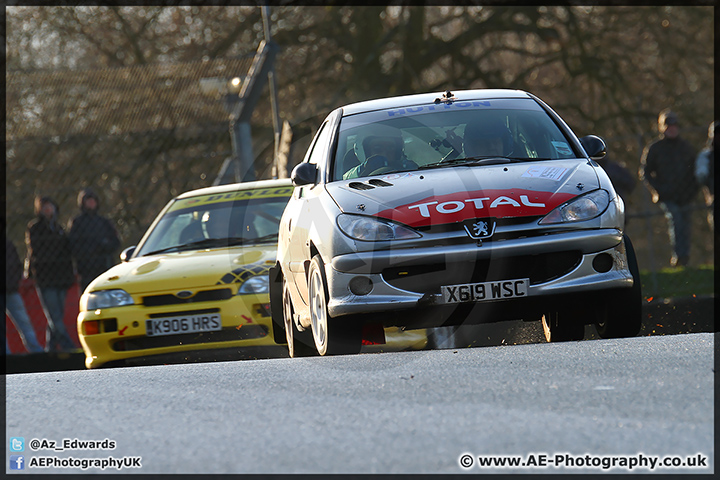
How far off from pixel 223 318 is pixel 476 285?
2827 millimetres

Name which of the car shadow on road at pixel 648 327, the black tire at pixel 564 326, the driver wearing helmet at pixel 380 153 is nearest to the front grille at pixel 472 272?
the black tire at pixel 564 326

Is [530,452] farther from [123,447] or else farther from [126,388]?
[126,388]

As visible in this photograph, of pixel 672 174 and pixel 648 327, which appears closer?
pixel 648 327

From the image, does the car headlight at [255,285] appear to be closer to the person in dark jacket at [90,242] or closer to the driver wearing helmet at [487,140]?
the driver wearing helmet at [487,140]

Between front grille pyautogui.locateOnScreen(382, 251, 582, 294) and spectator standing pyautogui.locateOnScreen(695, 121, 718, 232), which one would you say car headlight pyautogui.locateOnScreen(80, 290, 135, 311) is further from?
spectator standing pyautogui.locateOnScreen(695, 121, 718, 232)

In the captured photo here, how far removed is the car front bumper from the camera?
215 inches

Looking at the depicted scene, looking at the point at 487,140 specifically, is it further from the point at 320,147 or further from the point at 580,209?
the point at 320,147

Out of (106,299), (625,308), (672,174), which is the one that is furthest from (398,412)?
(672,174)

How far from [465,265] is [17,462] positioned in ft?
8.71

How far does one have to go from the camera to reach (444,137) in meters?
6.50

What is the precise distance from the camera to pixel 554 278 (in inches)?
220

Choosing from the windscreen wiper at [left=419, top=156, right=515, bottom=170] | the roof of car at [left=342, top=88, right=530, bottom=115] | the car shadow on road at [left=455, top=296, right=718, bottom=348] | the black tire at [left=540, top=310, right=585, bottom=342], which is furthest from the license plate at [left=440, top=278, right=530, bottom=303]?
the car shadow on road at [left=455, top=296, right=718, bottom=348]

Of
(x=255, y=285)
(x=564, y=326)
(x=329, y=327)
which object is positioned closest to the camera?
(x=329, y=327)

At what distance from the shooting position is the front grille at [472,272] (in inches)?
216
